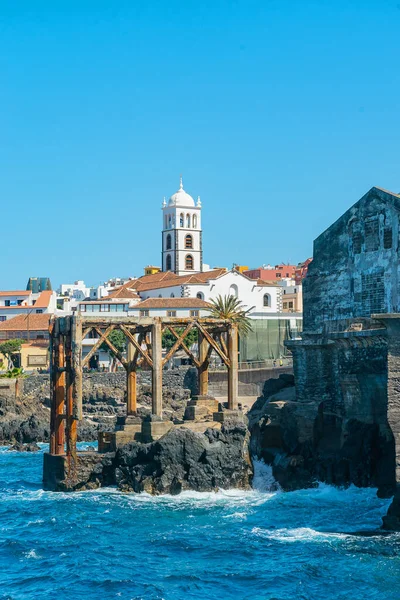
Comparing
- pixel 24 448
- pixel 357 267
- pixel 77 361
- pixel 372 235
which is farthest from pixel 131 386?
pixel 24 448

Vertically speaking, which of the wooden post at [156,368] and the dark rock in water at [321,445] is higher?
the wooden post at [156,368]

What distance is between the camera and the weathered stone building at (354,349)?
3106 cm

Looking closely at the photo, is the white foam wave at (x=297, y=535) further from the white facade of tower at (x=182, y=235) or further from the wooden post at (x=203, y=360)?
the white facade of tower at (x=182, y=235)

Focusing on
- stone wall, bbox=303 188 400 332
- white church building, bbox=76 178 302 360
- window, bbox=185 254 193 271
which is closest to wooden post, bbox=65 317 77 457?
stone wall, bbox=303 188 400 332

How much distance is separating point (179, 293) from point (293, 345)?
54.2 m

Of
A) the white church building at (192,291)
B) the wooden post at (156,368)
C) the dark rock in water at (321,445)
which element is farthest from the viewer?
the white church building at (192,291)

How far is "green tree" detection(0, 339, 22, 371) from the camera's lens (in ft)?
266

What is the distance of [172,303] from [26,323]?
14.4 metres

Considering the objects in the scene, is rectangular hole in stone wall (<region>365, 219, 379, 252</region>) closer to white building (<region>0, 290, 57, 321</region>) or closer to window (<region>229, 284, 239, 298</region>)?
window (<region>229, 284, 239, 298</region>)

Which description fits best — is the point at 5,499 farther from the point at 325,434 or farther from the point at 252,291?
the point at 252,291

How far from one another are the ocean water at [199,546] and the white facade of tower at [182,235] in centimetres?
7387

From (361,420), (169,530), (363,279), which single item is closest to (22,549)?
(169,530)

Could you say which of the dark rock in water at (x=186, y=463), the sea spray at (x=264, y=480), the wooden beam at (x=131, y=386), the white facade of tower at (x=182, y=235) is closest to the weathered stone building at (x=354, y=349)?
the sea spray at (x=264, y=480)

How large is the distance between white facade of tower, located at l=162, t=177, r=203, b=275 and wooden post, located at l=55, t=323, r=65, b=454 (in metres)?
72.5
